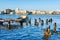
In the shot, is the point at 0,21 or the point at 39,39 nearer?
the point at 39,39

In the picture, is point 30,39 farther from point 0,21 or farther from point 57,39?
point 0,21

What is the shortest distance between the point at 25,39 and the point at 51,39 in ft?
14.6

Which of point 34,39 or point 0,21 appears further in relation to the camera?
point 0,21

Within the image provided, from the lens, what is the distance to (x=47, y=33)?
33.5m

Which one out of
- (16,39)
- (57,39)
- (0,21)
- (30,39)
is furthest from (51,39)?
(0,21)

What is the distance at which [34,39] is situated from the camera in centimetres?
3297

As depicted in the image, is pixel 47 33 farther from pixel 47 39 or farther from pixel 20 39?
pixel 20 39

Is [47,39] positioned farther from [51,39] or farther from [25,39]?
[25,39]

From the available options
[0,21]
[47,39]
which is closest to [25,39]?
[47,39]

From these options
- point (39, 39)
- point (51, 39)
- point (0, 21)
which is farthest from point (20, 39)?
point (0, 21)

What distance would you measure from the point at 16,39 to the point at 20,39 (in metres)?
0.69

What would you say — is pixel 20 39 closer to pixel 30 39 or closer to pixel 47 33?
pixel 30 39

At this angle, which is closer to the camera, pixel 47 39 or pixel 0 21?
pixel 47 39

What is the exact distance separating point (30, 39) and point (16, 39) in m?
2.40
